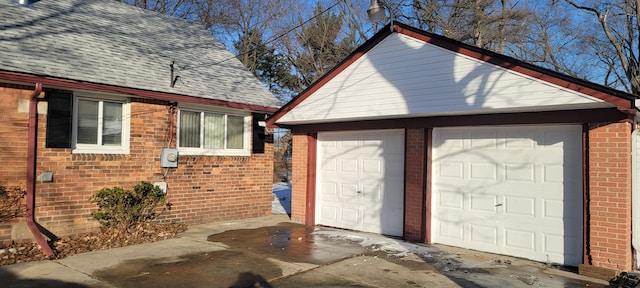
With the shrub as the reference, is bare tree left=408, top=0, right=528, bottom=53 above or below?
above

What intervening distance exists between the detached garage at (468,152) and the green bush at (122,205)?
3.53 meters

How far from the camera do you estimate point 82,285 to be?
18.9ft

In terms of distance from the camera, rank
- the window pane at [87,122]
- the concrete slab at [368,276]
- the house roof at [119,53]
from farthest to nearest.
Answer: the window pane at [87,122]
the house roof at [119,53]
the concrete slab at [368,276]

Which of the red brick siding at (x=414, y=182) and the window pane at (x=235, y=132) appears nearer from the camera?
the red brick siding at (x=414, y=182)

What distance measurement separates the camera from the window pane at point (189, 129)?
1041 cm

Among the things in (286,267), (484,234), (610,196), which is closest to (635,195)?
(610,196)

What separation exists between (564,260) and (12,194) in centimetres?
900

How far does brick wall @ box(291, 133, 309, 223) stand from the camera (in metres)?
11.0

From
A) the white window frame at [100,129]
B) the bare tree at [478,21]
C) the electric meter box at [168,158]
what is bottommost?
the electric meter box at [168,158]

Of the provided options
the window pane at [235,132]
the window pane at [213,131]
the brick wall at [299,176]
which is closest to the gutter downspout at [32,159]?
the window pane at [213,131]

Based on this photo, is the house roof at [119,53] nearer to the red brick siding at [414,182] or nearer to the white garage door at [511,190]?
the red brick siding at [414,182]

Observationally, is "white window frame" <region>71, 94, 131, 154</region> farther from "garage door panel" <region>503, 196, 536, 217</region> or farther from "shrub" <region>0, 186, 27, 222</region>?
"garage door panel" <region>503, 196, 536, 217</region>

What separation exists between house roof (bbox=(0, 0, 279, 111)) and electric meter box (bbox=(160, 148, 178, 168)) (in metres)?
1.16

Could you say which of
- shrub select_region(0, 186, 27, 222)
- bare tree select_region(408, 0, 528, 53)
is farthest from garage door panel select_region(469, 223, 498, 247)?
bare tree select_region(408, 0, 528, 53)
